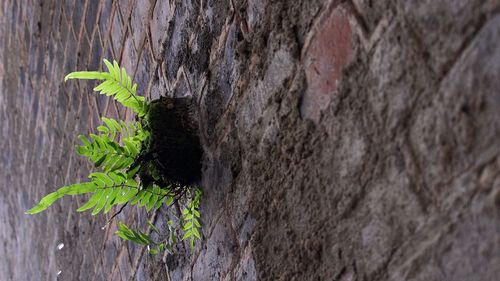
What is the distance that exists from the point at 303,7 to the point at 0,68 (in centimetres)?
427

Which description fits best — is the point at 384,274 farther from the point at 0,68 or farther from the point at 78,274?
the point at 0,68

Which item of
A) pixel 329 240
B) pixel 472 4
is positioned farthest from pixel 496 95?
pixel 329 240

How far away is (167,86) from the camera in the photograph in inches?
90.6

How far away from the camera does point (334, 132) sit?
1312 millimetres

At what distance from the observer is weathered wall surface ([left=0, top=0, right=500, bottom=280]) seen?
98cm

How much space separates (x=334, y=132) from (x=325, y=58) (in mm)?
140

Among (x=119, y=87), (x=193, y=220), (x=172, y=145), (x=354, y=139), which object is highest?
(x=119, y=87)

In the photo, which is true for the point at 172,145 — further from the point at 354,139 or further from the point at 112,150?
the point at 354,139

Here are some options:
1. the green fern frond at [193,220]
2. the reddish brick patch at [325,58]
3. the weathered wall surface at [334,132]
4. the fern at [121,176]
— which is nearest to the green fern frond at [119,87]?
the fern at [121,176]

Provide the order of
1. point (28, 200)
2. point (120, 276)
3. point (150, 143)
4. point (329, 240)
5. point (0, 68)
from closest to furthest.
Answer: point (329, 240) < point (150, 143) < point (120, 276) < point (28, 200) < point (0, 68)

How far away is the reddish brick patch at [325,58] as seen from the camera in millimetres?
1282

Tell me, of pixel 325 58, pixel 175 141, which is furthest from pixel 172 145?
pixel 325 58

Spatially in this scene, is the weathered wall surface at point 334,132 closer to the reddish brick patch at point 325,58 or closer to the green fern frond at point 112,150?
the reddish brick patch at point 325,58

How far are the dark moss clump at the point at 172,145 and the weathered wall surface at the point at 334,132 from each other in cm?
6
